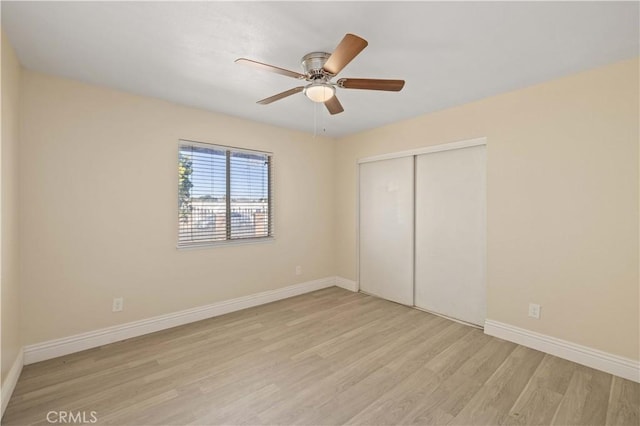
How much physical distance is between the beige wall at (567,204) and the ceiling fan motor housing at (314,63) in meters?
1.88

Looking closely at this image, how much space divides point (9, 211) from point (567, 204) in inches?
170

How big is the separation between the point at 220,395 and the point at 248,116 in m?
2.87

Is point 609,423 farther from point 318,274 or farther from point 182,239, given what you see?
point 182,239

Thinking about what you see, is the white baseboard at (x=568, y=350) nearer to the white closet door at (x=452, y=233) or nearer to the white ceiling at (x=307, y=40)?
the white closet door at (x=452, y=233)

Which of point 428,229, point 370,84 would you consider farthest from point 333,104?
point 428,229

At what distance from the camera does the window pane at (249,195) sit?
364cm

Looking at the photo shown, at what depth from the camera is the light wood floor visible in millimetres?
1825

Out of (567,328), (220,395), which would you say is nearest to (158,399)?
(220,395)

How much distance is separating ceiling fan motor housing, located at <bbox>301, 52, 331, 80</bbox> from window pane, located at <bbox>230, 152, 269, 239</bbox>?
1828 millimetres

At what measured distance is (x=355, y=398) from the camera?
6.51ft

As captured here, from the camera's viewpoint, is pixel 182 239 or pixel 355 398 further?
pixel 182 239

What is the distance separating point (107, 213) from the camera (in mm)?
2725

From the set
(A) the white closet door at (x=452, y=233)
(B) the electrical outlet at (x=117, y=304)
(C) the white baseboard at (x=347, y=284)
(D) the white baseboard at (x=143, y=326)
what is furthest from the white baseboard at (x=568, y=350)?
(B) the electrical outlet at (x=117, y=304)

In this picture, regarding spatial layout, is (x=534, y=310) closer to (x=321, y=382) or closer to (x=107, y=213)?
(x=321, y=382)
